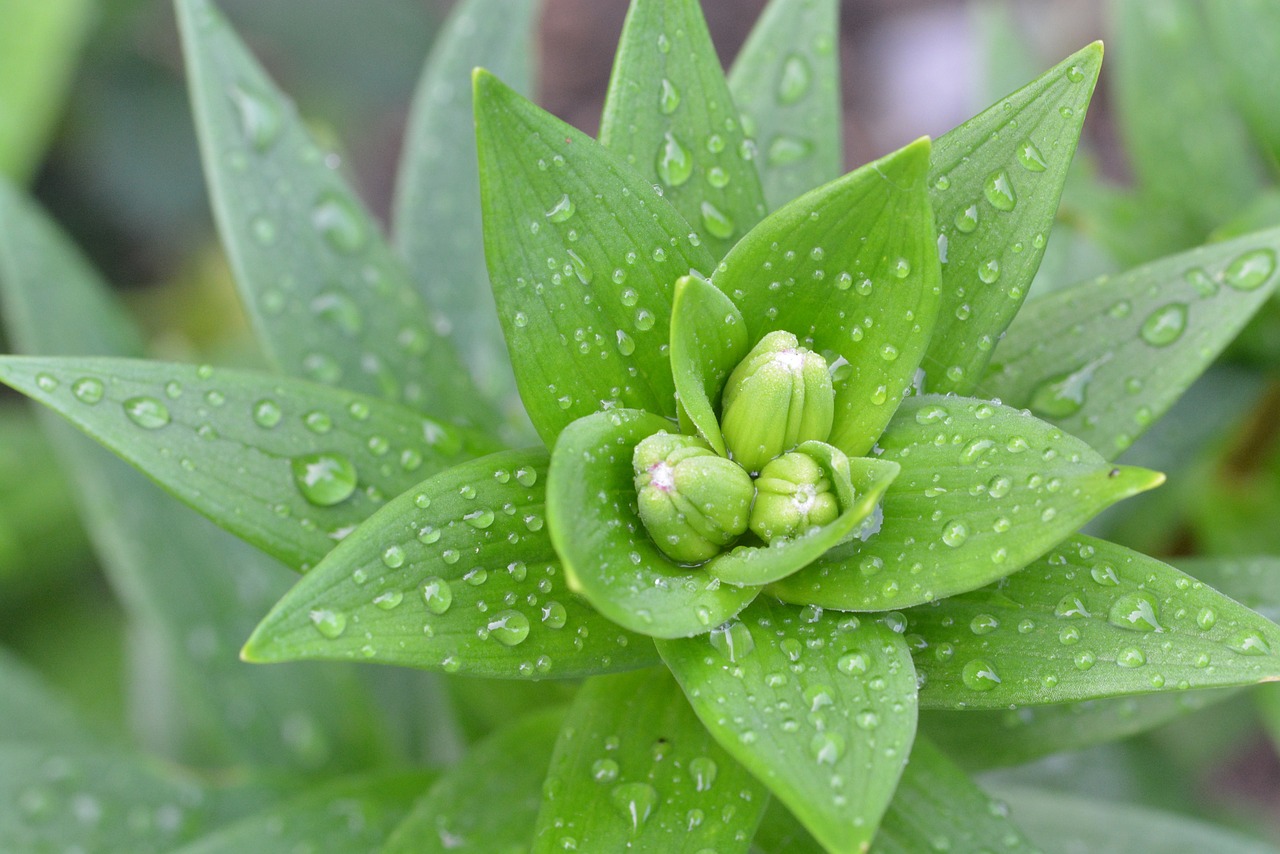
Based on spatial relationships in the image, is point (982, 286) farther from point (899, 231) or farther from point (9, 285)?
point (9, 285)

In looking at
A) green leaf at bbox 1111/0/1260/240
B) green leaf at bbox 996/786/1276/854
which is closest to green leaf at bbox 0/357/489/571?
green leaf at bbox 996/786/1276/854

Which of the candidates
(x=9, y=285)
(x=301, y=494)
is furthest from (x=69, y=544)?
(x=301, y=494)

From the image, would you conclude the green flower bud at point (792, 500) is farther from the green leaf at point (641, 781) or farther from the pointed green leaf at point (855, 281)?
the green leaf at point (641, 781)

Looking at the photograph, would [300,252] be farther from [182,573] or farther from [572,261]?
[182,573]

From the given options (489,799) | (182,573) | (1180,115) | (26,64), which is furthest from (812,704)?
(26,64)

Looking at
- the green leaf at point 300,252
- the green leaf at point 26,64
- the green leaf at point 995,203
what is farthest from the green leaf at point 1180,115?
the green leaf at point 26,64
